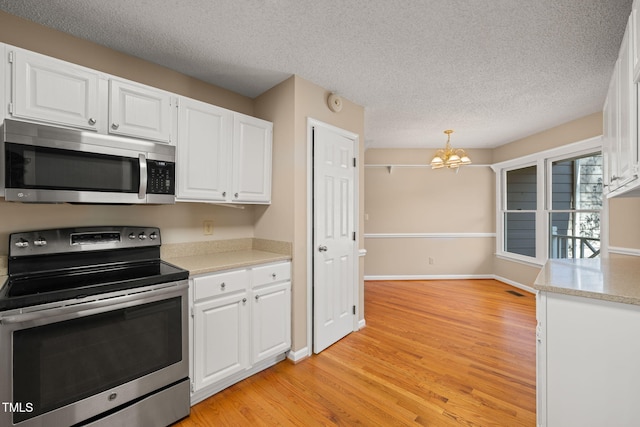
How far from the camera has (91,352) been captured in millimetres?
1439

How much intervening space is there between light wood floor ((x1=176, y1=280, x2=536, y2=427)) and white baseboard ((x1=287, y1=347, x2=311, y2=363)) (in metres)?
0.05

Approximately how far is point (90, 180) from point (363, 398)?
2.20 metres

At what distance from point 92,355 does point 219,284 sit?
0.72 m

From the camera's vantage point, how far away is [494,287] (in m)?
4.61

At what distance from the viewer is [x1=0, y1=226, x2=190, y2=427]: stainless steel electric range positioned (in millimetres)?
1268

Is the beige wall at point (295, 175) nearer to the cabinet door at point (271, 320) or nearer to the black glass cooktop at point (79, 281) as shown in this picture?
the cabinet door at point (271, 320)

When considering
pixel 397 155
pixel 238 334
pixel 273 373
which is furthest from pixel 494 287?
pixel 238 334

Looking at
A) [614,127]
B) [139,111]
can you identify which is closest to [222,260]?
[139,111]

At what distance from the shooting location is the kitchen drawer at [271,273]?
2166 mm

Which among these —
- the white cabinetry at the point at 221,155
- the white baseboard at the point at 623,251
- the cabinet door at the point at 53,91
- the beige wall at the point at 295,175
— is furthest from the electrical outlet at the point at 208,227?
the white baseboard at the point at 623,251

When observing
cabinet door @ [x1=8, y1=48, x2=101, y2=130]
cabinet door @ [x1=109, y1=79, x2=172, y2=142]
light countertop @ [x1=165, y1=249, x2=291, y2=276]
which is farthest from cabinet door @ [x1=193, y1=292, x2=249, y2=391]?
cabinet door @ [x1=8, y1=48, x2=101, y2=130]

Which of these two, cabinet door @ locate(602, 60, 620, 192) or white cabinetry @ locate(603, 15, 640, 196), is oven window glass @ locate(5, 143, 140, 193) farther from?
cabinet door @ locate(602, 60, 620, 192)

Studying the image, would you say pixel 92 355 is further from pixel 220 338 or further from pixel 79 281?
pixel 220 338

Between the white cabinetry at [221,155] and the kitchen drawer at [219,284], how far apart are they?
1.96ft
